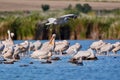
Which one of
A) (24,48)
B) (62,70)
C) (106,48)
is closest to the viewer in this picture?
(62,70)

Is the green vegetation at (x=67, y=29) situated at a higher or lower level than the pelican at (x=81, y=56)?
lower

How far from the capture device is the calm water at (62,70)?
21359mm

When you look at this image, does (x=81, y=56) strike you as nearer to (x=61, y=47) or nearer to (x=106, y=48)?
(x=106, y=48)

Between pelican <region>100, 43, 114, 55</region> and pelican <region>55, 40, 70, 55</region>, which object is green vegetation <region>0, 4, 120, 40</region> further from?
pelican <region>100, 43, 114, 55</region>

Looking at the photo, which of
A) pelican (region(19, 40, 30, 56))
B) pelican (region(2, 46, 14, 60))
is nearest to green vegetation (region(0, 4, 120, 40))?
pelican (region(19, 40, 30, 56))

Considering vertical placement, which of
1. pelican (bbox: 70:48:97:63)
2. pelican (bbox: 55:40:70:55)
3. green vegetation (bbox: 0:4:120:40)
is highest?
pelican (bbox: 70:48:97:63)

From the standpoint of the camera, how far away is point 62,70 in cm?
2330

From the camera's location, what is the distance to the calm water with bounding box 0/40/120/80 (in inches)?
841

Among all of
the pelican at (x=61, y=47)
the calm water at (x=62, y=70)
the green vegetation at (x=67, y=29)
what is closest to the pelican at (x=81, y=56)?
the calm water at (x=62, y=70)

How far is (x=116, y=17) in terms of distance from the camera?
46.8 meters

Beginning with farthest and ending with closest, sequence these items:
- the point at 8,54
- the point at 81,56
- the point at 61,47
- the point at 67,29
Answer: the point at 67,29 < the point at 61,47 < the point at 8,54 < the point at 81,56

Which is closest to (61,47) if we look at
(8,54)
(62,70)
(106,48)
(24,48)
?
(24,48)

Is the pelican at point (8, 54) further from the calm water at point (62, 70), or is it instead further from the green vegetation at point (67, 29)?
the green vegetation at point (67, 29)

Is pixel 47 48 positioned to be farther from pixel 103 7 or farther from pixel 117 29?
pixel 103 7
